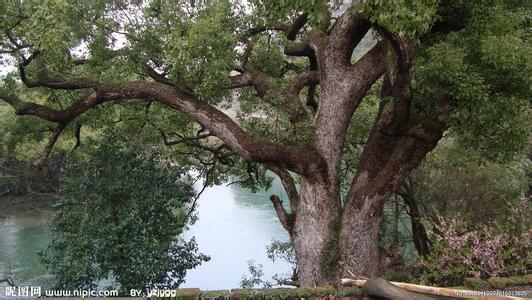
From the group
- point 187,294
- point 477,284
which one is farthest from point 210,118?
point 477,284

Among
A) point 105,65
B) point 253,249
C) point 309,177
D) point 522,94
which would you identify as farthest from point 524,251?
point 253,249

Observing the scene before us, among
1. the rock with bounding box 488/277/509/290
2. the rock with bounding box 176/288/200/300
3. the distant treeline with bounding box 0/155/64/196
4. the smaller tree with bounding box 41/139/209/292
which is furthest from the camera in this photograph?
the distant treeline with bounding box 0/155/64/196

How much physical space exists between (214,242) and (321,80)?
15967mm

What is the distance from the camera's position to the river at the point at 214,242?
676 inches

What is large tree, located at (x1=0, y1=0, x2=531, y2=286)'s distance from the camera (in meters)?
6.19

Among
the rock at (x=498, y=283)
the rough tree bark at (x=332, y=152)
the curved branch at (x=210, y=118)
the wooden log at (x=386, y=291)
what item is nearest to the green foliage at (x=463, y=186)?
the rough tree bark at (x=332, y=152)

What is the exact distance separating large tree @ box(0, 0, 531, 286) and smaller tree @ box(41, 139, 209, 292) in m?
0.99

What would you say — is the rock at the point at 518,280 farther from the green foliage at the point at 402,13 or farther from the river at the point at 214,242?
the river at the point at 214,242

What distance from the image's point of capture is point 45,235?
2191cm

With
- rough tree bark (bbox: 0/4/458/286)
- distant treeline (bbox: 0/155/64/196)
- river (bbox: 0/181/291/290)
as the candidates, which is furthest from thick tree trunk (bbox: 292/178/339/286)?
distant treeline (bbox: 0/155/64/196)

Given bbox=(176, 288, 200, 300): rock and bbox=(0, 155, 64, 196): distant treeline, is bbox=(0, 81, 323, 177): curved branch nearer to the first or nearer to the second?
bbox=(176, 288, 200, 300): rock

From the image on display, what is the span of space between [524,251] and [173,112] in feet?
25.2

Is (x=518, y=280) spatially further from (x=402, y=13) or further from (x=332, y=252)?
(x=402, y=13)

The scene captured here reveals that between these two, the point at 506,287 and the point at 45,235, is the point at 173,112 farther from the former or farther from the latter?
the point at 45,235
